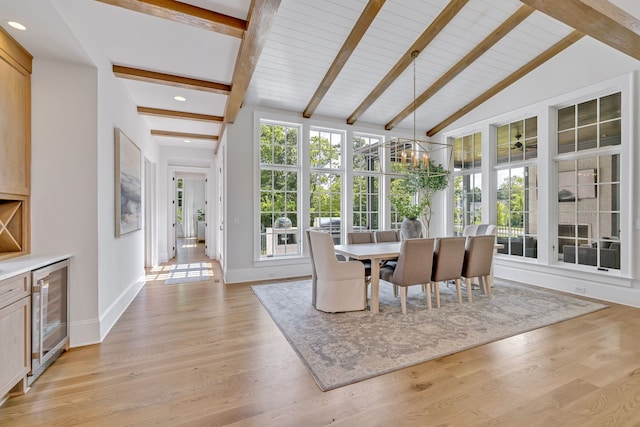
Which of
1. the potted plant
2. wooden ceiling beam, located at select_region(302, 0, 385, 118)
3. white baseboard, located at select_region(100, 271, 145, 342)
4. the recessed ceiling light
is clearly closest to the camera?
the recessed ceiling light

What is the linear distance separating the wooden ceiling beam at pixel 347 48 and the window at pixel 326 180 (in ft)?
2.55

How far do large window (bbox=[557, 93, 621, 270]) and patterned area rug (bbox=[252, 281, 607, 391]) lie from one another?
885 millimetres

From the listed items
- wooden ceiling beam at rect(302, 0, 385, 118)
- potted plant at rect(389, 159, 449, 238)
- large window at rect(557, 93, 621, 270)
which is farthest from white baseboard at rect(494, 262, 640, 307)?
wooden ceiling beam at rect(302, 0, 385, 118)

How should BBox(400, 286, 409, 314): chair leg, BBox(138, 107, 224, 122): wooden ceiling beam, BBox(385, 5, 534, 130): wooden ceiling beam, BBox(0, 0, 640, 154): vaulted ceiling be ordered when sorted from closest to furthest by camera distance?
BBox(0, 0, 640, 154): vaulted ceiling < BBox(400, 286, 409, 314): chair leg < BBox(385, 5, 534, 130): wooden ceiling beam < BBox(138, 107, 224, 122): wooden ceiling beam

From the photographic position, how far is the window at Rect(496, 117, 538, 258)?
4906 mm

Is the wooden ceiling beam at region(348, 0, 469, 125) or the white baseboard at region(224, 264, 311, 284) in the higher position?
the wooden ceiling beam at region(348, 0, 469, 125)

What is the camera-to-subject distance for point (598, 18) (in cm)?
253

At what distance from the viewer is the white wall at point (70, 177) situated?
252 centimetres

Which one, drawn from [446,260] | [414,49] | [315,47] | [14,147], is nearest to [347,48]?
[315,47]

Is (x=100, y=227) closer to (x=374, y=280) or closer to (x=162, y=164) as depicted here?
(x=374, y=280)

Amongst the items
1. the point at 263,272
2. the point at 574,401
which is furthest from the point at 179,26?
the point at 574,401

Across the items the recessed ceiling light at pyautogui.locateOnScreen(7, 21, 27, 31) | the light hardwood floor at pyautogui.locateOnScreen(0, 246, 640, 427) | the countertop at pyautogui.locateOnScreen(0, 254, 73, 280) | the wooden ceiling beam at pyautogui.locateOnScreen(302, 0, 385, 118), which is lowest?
the light hardwood floor at pyautogui.locateOnScreen(0, 246, 640, 427)

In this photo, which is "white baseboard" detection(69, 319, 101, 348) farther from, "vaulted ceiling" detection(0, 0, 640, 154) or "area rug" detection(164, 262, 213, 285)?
"vaulted ceiling" detection(0, 0, 640, 154)

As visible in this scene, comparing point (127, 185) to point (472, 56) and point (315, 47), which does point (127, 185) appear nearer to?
point (315, 47)
